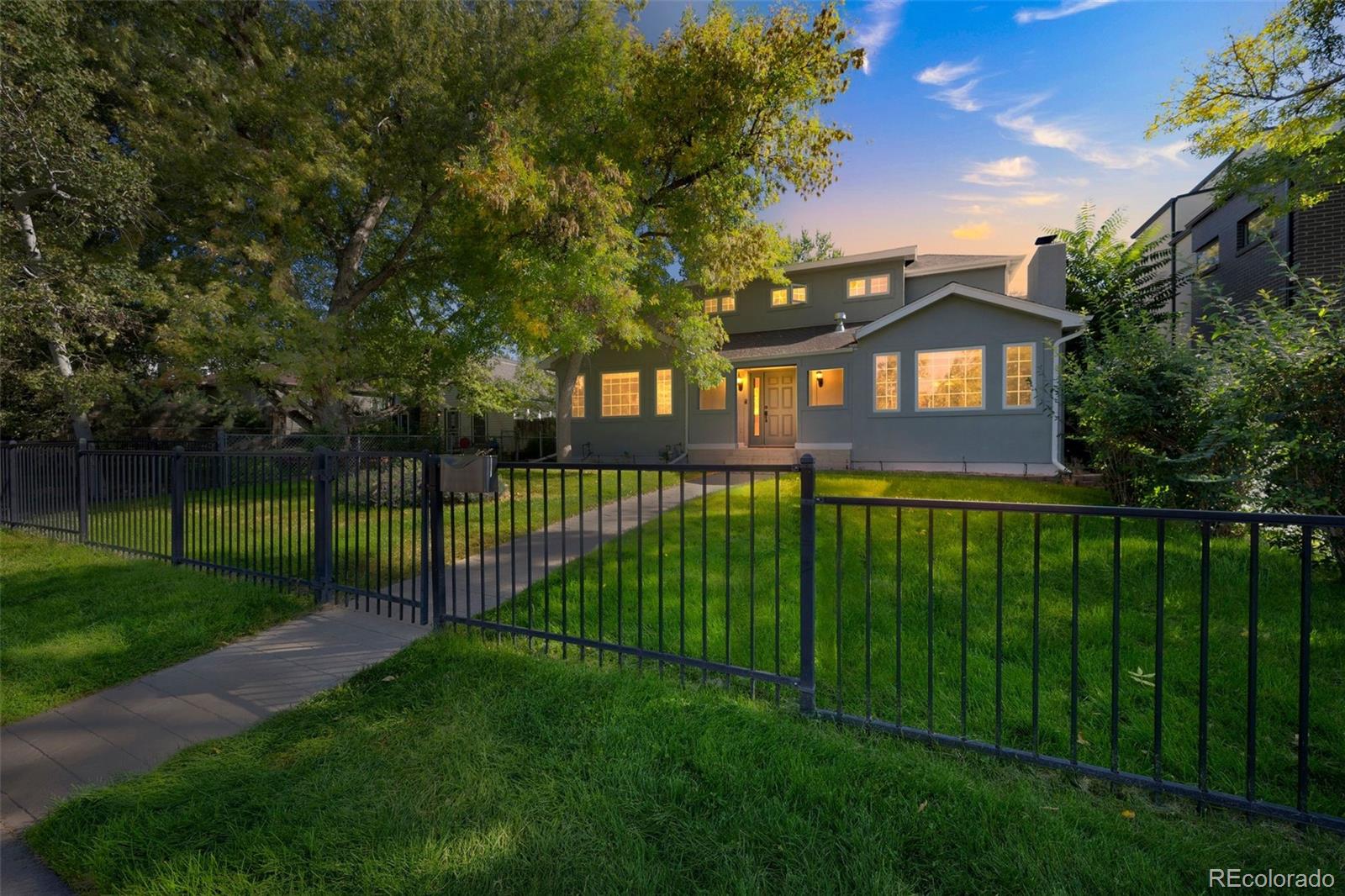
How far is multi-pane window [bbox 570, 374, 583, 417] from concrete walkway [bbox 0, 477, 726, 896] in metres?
13.8

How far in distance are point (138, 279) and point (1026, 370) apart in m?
17.8

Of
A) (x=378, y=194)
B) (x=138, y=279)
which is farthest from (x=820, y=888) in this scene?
(x=378, y=194)

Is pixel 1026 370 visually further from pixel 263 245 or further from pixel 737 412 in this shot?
pixel 263 245

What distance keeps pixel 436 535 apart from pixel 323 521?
1.64 m

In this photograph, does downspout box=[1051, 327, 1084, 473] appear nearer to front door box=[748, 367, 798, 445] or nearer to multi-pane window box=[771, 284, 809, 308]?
front door box=[748, 367, 798, 445]

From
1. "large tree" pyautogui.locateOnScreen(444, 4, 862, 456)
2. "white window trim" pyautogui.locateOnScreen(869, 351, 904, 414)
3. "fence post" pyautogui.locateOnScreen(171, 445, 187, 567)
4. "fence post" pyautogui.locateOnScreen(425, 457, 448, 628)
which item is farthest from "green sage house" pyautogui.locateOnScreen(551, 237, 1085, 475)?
"fence post" pyautogui.locateOnScreen(171, 445, 187, 567)

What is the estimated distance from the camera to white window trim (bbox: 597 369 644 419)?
17609 millimetres

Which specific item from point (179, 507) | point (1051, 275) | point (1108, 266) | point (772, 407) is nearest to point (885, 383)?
point (772, 407)

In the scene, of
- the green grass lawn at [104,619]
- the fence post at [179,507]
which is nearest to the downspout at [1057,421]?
the green grass lawn at [104,619]

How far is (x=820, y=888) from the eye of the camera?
1967mm

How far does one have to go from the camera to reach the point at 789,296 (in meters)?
17.5

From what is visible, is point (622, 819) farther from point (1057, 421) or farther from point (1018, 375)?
point (1018, 375)

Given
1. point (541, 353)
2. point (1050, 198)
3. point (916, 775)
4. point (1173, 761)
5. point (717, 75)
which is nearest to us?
point (916, 775)

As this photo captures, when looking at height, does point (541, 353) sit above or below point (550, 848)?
above
